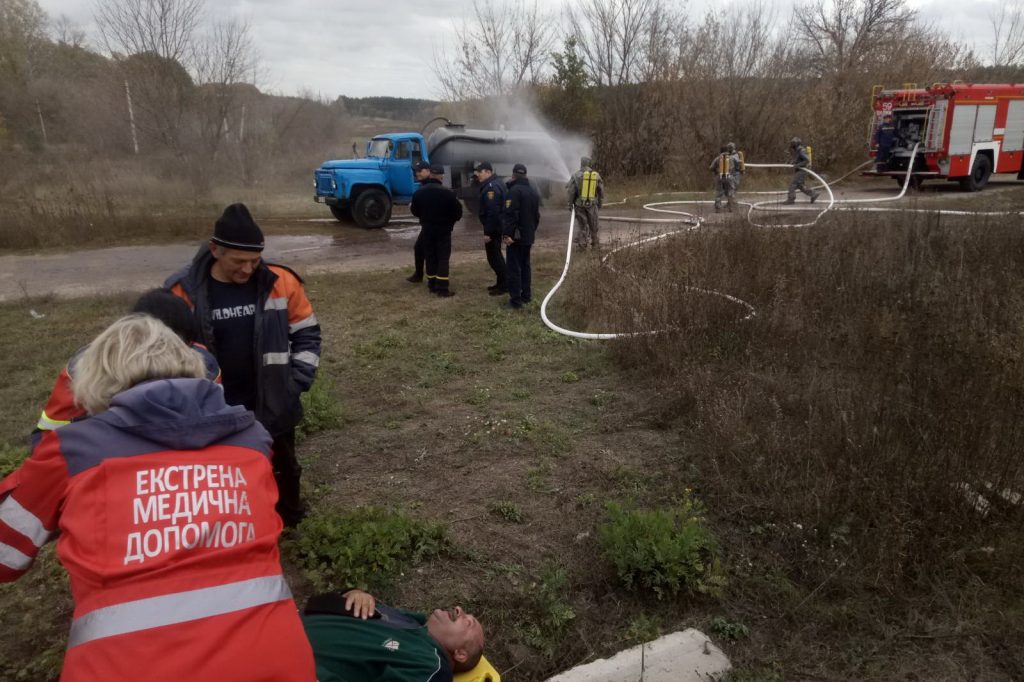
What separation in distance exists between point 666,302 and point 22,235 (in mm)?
12286

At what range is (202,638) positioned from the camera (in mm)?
1507

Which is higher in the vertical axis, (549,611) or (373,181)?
(373,181)

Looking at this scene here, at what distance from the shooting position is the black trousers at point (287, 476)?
3.53m

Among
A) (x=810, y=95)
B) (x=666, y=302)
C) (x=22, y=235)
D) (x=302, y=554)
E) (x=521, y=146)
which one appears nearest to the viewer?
(x=302, y=554)

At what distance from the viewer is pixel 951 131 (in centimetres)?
1728

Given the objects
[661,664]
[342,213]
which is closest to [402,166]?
[342,213]

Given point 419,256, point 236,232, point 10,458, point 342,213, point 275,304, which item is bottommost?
point 10,458

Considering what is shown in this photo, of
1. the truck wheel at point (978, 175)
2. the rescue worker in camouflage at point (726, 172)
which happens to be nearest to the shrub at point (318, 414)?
the rescue worker in camouflage at point (726, 172)

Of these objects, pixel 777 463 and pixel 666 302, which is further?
pixel 666 302

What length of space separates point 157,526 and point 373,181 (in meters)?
14.5

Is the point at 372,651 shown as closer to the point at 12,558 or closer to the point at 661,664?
the point at 12,558

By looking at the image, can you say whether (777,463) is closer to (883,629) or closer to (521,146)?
(883,629)

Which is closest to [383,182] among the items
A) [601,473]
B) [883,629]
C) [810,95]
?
[601,473]

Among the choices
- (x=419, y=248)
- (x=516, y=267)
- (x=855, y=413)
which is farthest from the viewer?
(x=419, y=248)
